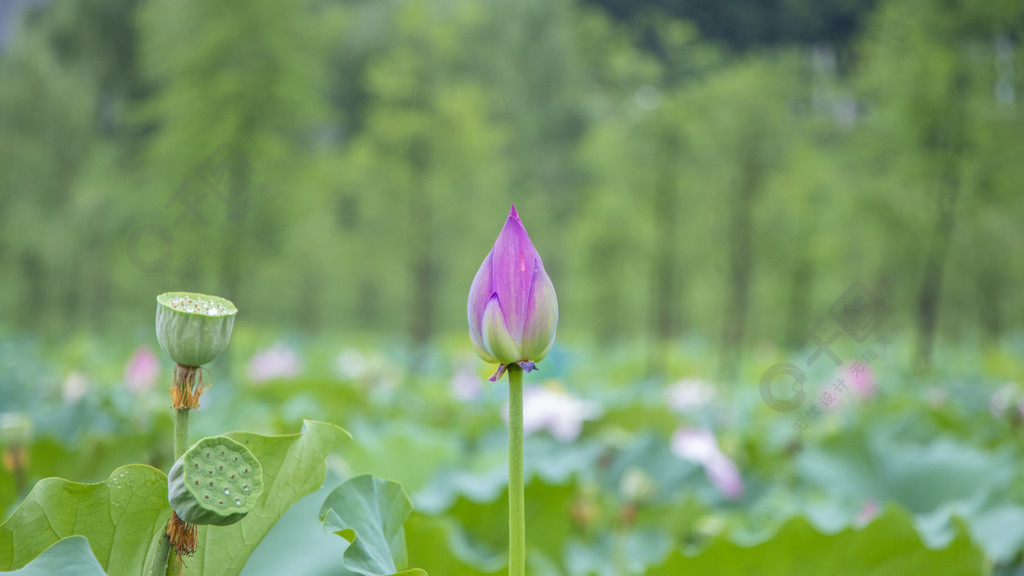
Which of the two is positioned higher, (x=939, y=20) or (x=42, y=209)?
(x=939, y=20)

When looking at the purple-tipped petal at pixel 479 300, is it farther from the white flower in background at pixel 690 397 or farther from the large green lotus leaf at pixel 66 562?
the white flower in background at pixel 690 397

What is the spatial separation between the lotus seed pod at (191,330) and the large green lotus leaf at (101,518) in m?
0.07

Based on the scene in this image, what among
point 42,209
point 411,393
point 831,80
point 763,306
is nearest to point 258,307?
point 42,209

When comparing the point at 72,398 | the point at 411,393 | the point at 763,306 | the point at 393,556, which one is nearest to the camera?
the point at 393,556

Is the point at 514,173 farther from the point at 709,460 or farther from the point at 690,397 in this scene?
the point at 709,460

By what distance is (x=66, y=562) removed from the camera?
264 mm

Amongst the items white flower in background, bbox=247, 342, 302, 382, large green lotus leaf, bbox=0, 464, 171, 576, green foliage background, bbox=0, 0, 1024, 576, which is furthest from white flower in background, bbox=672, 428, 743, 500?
white flower in background, bbox=247, 342, 302, 382

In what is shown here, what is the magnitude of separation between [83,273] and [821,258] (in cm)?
789

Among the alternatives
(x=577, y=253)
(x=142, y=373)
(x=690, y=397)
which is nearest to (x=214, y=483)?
(x=142, y=373)

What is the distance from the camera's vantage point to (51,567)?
26 centimetres

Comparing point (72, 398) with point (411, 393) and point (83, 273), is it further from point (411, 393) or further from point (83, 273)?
point (83, 273)

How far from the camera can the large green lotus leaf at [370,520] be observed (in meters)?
0.32

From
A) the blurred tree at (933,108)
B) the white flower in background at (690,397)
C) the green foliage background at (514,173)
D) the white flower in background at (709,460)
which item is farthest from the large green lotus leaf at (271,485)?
the blurred tree at (933,108)

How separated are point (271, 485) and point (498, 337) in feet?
0.40
